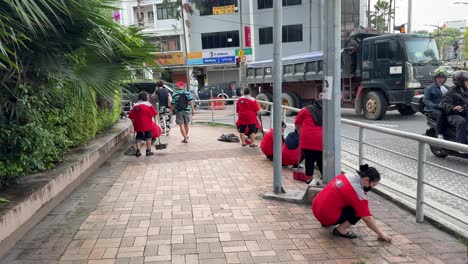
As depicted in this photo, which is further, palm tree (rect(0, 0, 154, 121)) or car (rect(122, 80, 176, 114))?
car (rect(122, 80, 176, 114))

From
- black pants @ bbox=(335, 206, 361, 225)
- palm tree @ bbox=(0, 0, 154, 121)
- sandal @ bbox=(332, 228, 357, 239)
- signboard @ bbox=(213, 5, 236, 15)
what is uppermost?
signboard @ bbox=(213, 5, 236, 15)

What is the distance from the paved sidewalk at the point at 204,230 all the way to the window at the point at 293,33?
2945cm

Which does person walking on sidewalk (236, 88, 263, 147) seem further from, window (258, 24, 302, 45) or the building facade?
window (258, 24, 302, 45)

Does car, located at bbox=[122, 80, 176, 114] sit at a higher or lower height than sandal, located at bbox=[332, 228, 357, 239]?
higher

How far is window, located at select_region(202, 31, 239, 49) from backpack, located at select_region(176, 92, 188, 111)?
85.4 feet

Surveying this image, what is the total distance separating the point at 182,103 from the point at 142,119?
5.80 feet

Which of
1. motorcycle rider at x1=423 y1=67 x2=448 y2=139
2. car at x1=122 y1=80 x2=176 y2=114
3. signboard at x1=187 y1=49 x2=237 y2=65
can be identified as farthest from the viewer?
signboard at x1=187 y1=49 x2=237 y2=65

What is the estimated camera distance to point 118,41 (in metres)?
4.44

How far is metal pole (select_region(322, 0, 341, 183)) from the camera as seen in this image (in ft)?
14.7

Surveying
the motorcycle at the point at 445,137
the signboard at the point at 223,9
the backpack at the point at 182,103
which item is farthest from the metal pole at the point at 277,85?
the signboard at the point at 223,9

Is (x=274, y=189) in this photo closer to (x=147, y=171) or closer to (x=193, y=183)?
(x=193, y=183)

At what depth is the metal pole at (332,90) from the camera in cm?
447

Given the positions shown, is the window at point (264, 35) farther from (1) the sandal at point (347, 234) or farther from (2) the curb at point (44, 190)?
(1) the sandal at point (347, 234)

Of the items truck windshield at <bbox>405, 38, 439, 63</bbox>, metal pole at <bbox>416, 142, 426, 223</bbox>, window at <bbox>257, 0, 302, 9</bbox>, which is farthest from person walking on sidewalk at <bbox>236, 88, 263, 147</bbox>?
window at <bbox>257, 0, 302, 9</bbox>
